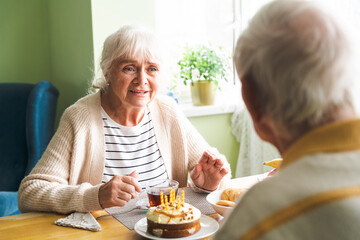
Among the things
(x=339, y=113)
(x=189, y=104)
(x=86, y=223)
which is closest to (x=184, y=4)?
(x=189, y=104)

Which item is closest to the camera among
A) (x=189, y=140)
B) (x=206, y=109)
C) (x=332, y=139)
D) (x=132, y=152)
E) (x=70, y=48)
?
(x=332, y=139)

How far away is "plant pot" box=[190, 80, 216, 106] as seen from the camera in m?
3.09

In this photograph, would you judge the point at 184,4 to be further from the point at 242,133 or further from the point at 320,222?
the point at 320,222

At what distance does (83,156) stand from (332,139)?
1.30m

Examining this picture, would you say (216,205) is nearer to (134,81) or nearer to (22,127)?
(134,81)

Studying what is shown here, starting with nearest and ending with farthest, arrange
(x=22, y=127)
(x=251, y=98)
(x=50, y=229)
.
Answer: (x=251, y=98) → (x=50, y=229) → (x=22, y=127)

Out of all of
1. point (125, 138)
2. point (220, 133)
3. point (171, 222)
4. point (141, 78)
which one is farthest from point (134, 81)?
point (220, 133)

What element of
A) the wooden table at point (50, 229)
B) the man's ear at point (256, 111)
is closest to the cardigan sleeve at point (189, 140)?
the wooden table at point (50, 229)

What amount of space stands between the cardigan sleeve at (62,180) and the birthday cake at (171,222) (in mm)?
276

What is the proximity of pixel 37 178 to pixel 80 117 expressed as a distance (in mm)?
313

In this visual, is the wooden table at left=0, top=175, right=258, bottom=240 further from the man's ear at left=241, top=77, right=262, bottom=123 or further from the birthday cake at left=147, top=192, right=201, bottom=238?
the man's ear at left=241, top=77, right=262, bottom=123

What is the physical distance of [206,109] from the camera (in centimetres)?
305

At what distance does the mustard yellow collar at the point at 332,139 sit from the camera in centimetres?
59

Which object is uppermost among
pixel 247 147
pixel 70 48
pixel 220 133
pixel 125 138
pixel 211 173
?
pixel 70 48
